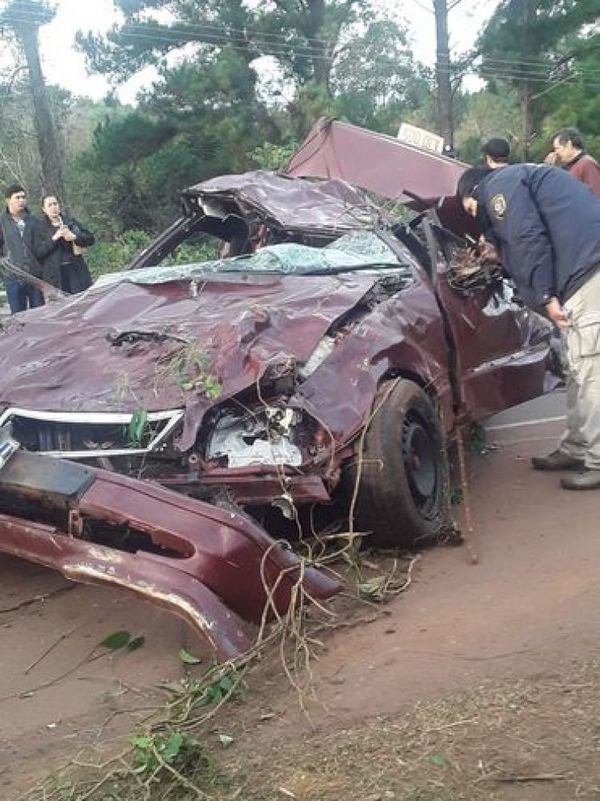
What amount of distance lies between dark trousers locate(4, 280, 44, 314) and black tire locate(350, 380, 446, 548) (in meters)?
5.17

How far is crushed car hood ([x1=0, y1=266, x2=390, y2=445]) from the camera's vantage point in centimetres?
387

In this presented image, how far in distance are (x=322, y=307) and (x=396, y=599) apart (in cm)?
134

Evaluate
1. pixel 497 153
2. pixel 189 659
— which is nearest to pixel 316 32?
pixel 497 153

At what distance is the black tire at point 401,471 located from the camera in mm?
3947

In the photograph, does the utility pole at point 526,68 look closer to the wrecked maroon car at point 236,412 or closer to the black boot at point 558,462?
the black boot at point 558,462

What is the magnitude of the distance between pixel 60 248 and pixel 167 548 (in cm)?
569

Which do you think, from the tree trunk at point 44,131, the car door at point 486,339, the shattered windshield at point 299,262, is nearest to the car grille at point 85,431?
the shattered windshield at point 299,262

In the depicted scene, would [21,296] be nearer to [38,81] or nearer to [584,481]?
[584,481]

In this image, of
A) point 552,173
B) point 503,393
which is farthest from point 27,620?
point 552,173

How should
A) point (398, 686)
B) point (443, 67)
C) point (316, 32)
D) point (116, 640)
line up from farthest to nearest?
point (443, 67), point (316, 32), point (116, 640), point (398, 686)

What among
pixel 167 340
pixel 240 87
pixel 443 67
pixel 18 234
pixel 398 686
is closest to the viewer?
pixel 398 686

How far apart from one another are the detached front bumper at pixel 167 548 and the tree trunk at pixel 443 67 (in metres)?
19.4

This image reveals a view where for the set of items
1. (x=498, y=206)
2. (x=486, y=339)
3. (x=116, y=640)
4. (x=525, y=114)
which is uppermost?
(x=525, y=114)

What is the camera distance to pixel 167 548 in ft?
11.0
